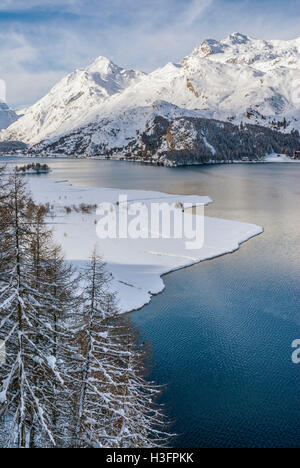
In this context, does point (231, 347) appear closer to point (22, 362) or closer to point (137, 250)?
point (22, 362)

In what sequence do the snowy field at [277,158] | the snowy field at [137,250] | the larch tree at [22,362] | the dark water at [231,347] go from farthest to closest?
the snowy field at [277,158] → the snowy field at [137,250] → the dark water at [231,347] → the larch tree at [22,362]

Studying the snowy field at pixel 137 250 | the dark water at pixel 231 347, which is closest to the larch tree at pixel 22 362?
the dark water at pixel 231 347

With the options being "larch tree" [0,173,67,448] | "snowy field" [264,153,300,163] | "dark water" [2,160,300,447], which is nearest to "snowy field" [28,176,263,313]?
"dark water" [2,160,300,447]

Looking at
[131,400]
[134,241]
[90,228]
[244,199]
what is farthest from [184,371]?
[244,199]

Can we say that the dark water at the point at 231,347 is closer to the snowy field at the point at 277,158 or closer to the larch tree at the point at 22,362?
the larch tree at the point at 22,362

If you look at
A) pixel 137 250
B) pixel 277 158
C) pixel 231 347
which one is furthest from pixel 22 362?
pixel 277 158
